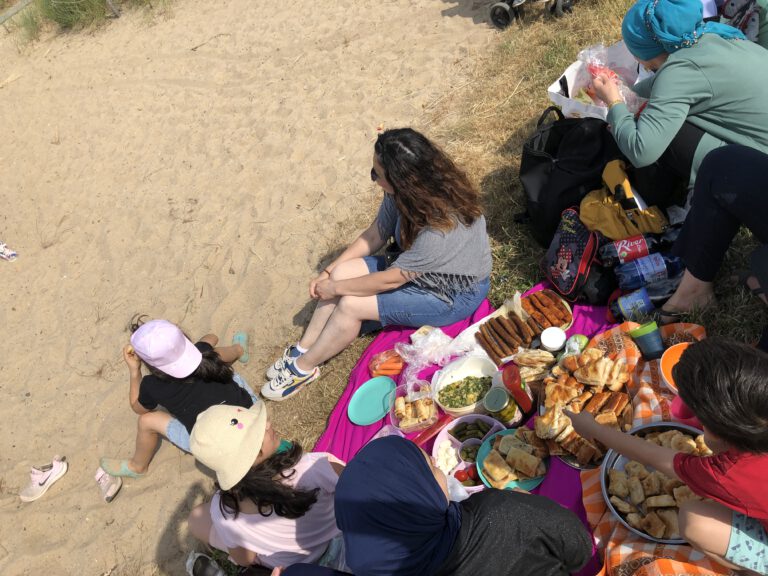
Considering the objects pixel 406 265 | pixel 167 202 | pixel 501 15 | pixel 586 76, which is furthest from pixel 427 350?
pixel 501 15

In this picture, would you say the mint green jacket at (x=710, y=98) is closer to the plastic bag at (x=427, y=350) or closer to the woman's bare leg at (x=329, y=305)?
the plastic bag at (x=427, y=350)

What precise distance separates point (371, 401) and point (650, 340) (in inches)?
70.7

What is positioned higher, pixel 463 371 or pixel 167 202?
pixel 167 202

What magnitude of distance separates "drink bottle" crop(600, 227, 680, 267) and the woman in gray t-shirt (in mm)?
748

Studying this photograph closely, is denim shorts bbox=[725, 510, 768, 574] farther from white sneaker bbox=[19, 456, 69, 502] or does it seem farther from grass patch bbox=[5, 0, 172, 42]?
grass patch bbox=[5, 0, 172, 42]

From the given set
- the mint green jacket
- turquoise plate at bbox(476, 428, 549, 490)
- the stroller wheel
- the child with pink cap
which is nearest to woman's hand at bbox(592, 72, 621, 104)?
the mint green jacket

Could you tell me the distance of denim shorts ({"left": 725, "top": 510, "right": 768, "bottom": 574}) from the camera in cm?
206

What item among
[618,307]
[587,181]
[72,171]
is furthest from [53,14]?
[618,307]

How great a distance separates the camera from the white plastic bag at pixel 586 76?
438 cm

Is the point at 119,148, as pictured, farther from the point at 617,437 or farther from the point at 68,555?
the point at 617,437

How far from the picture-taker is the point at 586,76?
454 centimetres

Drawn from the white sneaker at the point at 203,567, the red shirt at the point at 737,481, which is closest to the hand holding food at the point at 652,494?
the red shirt at the point at 737,481

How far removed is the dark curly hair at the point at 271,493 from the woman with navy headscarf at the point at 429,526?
741mm

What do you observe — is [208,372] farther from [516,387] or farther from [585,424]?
[585,424]
